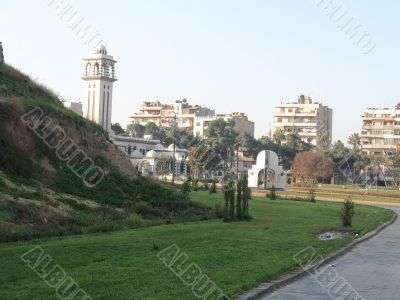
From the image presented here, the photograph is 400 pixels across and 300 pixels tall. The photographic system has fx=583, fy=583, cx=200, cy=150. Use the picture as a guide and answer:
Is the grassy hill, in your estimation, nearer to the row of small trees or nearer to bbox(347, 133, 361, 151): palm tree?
the row of small trees

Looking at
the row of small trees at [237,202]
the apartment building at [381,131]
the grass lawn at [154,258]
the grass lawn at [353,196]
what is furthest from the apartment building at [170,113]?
the grass lawn at [154,258]

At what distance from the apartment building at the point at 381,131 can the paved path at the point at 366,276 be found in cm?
12158

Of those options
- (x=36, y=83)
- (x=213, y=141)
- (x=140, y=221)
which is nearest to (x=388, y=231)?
(x=140, y=221)

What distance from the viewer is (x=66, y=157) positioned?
81.7 feet

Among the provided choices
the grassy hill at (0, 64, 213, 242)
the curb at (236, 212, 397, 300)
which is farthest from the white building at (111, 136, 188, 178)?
the curb at (236, 212, 397, 300)

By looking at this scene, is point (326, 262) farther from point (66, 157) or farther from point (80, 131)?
point (80, 131)

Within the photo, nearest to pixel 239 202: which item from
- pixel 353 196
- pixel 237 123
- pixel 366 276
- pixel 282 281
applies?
pixel 366 276

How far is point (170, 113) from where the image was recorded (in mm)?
170125

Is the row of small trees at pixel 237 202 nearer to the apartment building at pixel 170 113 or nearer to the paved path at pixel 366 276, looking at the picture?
the paved path at pixel 366 276

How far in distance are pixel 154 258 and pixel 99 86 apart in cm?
7561

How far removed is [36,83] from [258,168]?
141 ft

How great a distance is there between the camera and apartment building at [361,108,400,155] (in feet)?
440

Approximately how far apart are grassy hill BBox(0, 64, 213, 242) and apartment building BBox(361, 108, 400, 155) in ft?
373

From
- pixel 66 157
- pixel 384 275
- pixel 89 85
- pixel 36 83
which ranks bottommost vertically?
pixel 384 275
